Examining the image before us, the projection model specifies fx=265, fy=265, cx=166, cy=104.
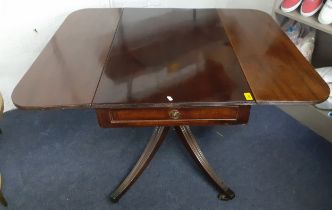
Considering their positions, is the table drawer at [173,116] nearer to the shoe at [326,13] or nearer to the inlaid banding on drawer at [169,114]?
the inlaid banding on drawer at [169,114]

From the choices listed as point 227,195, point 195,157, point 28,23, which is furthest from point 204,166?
point 28,23

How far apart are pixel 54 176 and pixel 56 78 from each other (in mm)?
767

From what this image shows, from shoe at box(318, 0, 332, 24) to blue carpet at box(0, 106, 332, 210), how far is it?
0.69 metres

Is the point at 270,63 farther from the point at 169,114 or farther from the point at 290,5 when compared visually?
the point at 290,5

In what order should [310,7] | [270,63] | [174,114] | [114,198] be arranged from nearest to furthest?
[174,114] < [270,63] < [114,198] < [310,7]

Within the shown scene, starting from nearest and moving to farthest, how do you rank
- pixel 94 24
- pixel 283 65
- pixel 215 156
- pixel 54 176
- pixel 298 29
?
pixel 283 65 < pixel 94 24 < pixel 54 176 < pixel 215 156 < pixel 298 29

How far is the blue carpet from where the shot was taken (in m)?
1.36

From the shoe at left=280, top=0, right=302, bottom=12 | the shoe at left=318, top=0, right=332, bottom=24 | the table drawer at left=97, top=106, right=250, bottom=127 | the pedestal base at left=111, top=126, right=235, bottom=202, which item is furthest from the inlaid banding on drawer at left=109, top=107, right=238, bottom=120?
the shoe at left=280, top=0, right=302, bottom=12

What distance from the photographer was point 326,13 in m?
1.38

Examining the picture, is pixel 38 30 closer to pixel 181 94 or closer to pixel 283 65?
pixel 181 94

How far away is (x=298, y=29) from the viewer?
1695 mm

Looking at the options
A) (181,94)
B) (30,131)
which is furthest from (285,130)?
(30,131)

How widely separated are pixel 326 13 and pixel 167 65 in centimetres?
98

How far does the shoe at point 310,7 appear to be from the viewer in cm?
146
